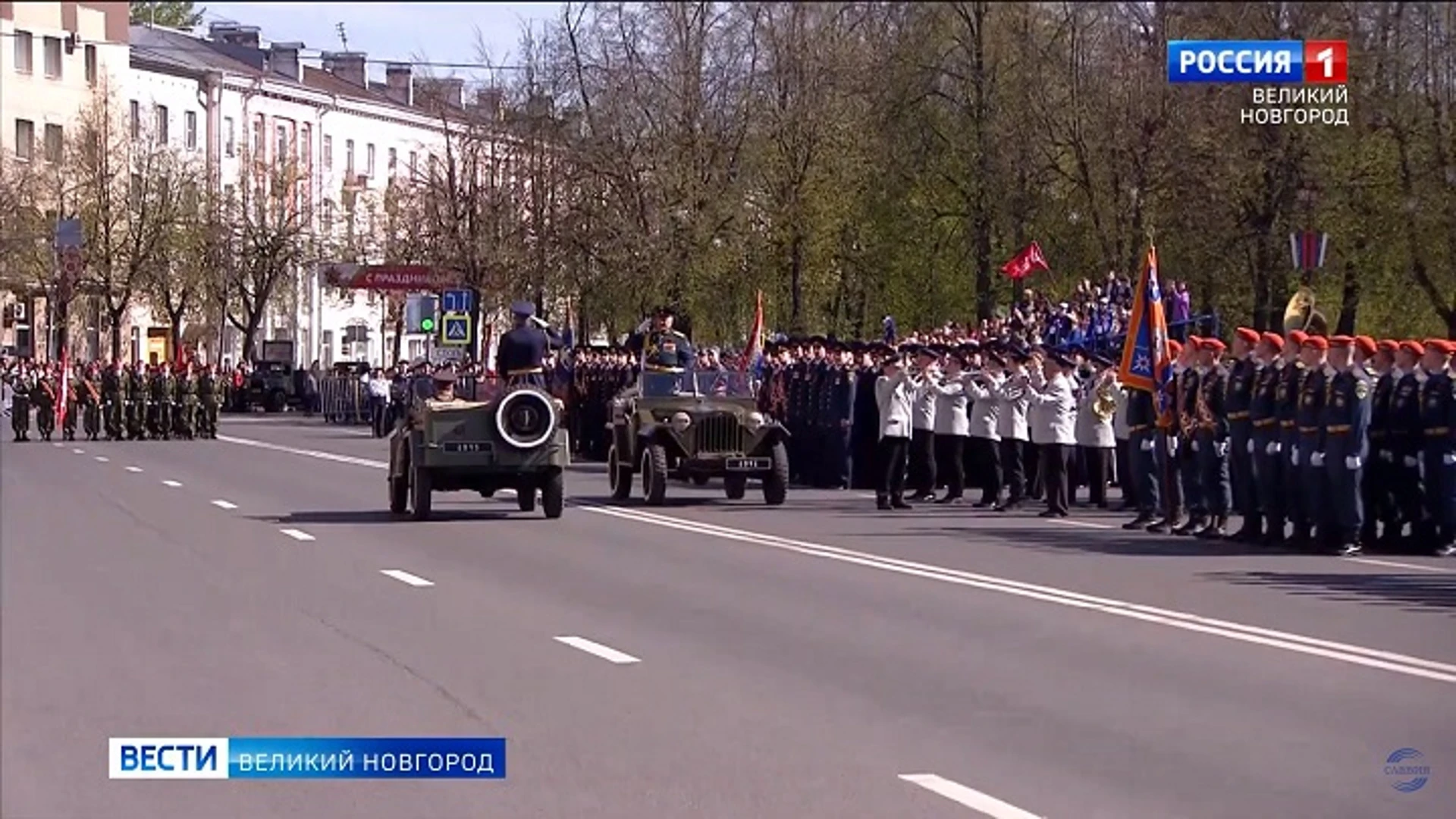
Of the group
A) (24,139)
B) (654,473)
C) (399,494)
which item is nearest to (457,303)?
(654,473)

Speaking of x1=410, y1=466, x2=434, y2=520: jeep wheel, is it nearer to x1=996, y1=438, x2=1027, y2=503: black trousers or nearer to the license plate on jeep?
the license plate on jeep

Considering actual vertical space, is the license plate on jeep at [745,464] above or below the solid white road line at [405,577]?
A: above

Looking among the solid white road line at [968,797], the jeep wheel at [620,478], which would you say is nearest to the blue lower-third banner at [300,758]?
the solid white road line at [968,797]

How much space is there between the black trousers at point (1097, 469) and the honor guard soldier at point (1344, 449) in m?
5.64

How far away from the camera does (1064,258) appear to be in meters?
38.7

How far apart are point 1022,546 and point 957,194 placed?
50.0ft

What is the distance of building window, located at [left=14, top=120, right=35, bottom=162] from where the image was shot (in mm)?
5996

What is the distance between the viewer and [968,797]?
9.02 metres

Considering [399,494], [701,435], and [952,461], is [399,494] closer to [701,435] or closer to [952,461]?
[701,435]

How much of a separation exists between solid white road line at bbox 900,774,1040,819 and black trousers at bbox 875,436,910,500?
17010mm

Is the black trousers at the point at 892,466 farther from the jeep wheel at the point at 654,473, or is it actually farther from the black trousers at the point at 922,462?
the jeep wheel at the point at 654,473

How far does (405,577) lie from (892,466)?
983 centimetres

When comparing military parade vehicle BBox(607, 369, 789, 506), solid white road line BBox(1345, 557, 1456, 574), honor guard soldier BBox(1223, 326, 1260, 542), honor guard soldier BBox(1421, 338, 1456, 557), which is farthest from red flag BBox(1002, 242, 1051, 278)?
solid white road line BBox(1345, 557, 1456, 574)

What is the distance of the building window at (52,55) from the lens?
4943mm
